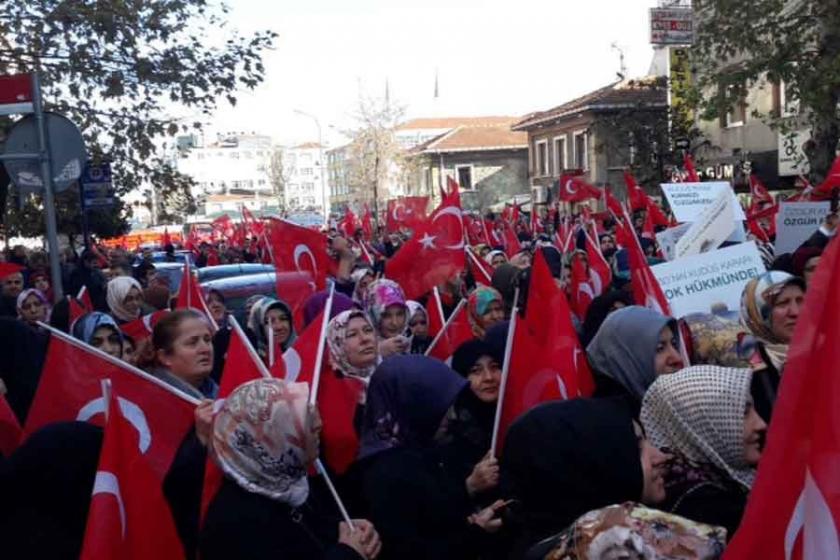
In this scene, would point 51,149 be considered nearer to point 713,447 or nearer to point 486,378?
point 486,378

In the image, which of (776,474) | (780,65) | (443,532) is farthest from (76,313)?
(780,65)

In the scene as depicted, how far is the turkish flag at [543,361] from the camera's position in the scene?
433cm

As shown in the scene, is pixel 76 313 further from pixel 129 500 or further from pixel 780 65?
pixel 780 65

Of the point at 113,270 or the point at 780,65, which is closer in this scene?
the point at 113,270

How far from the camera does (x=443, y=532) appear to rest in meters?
3.52

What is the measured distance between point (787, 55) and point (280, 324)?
1298 centimetres

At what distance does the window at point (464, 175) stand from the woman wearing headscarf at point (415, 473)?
6108 cm

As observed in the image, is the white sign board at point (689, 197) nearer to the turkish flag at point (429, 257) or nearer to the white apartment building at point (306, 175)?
the turkish flag at point (429, 257)

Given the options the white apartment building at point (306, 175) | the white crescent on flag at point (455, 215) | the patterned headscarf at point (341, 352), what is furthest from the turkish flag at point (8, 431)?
the white apartment building at point (306, 175)

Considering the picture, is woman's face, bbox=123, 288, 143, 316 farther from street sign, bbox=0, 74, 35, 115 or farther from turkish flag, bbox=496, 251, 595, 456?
turkish flag, bbox=496, 251, 595, 456

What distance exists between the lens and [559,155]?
48938 mm

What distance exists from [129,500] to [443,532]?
1076 millimetres

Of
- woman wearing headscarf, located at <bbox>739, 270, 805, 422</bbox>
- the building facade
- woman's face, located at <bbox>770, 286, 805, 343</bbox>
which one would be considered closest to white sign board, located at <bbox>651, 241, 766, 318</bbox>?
woman wearing headscarf, located at <bbox>739, 270, 805, 422</bbox>

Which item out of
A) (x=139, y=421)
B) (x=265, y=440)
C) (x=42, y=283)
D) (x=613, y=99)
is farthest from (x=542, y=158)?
(x=265, y=440)
